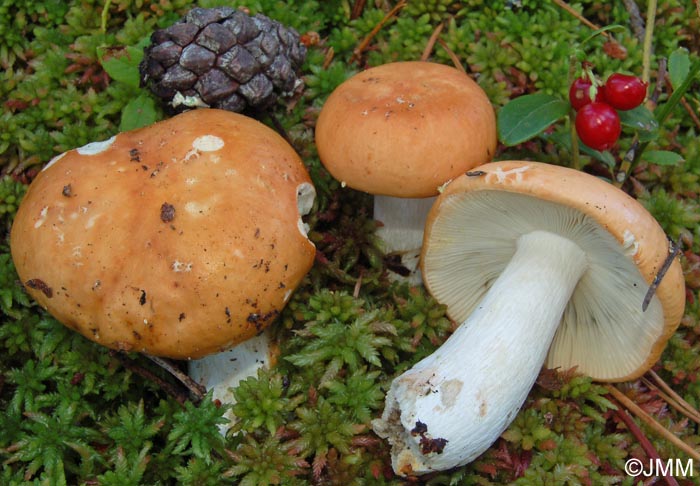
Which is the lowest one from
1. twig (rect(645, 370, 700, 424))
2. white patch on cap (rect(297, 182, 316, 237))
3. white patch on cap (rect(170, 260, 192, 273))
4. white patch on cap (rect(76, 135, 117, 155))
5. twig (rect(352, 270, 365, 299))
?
twig (rect(645, 370, 700, 424))

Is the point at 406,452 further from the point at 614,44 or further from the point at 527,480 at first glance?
the point at 614,44

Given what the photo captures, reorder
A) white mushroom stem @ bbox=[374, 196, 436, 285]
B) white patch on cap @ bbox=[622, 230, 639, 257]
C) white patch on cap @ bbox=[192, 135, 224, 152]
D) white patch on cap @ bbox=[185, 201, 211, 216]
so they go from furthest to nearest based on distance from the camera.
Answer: white mushroom stem @ bbox=[374, 196, 436, 285]
white patch on cap @ bbox=[192, 135, 224, 152]
white patch on cap @ bbox=[185, 201, 211, 216]
white patch on cap @ bbox=[622, 230, 639, 257]

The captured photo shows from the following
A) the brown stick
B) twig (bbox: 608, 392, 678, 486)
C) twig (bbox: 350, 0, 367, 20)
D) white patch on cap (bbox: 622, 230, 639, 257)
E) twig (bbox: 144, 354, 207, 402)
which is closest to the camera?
white patch on cap (bbox: 622, 230, 639, 257)

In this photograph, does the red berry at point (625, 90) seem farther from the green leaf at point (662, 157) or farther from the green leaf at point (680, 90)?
the green leaf at point (662, 157)

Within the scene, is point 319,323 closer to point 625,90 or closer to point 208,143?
point 208,143

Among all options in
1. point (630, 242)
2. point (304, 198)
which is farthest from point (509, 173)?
point (304, 198)

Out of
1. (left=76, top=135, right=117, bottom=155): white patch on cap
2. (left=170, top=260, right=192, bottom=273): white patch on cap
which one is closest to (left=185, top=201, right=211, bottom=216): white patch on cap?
(left=170, top=260, right=192, bottom=273): white patch on cap

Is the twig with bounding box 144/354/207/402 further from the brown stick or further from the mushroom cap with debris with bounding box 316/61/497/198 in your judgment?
the brown stick

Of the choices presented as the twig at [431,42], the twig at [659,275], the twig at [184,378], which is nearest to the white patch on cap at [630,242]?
the twig at [659,275]
